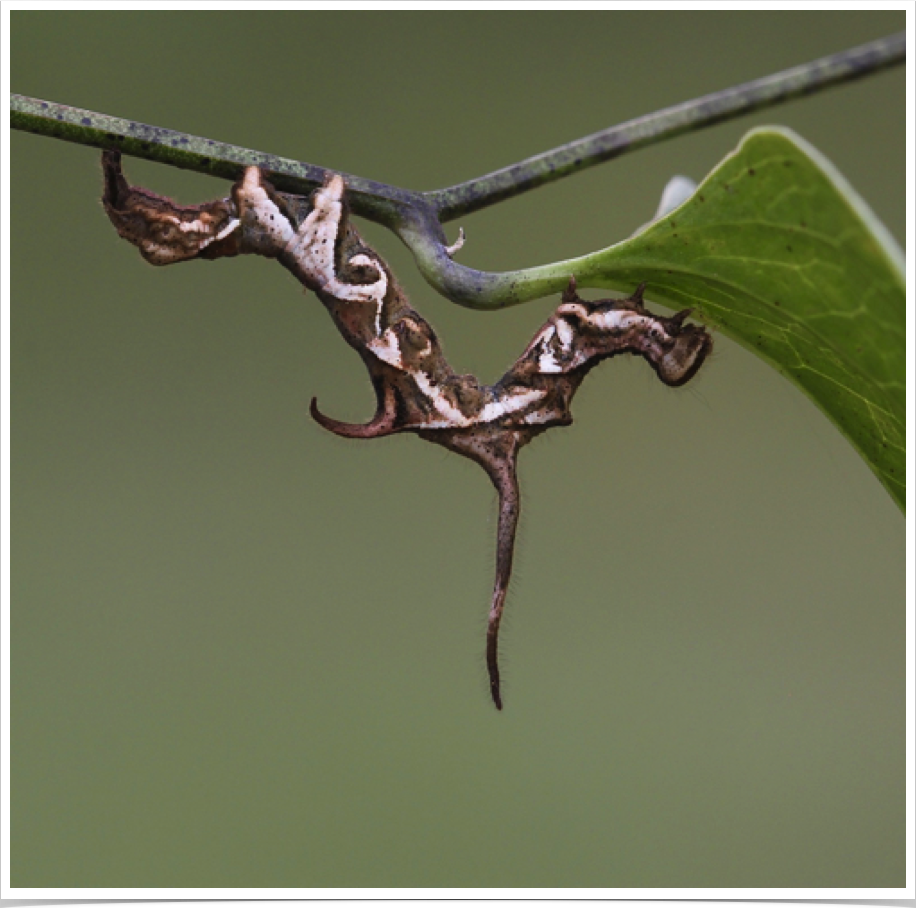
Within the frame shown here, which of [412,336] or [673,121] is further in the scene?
[412,336]

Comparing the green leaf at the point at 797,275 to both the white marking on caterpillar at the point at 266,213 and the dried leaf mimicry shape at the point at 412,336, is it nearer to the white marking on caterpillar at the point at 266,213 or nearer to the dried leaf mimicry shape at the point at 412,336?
the dried leaf mimicry shape at the point at 412,336

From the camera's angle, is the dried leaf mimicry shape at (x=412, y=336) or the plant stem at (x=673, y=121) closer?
the plant stem at (x=673, y=121)

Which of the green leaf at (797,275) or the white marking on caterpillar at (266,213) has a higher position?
the white marking on caterpillar at (266,213)

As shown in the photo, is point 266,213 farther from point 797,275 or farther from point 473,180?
Answer: point 797,275

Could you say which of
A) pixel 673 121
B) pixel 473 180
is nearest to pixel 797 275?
pixel 673 121

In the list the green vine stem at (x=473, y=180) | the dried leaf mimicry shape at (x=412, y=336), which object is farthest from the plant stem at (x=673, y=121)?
the dried leaf mimicry shape at (x=412, y=336)

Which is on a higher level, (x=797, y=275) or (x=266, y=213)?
(x=266, y=213)

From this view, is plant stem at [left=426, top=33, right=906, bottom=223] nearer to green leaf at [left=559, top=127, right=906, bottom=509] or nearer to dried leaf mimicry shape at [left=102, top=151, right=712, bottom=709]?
green leaf at [left=559, top=127, right=906, bottom=509]
